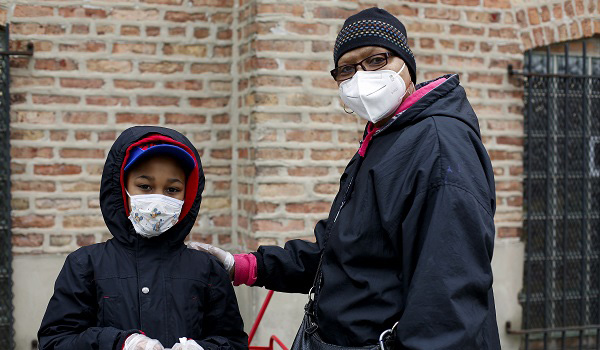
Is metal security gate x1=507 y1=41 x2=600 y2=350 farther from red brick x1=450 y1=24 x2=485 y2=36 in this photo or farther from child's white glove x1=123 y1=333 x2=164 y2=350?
child's white glove x1=123 y1=333 x2=164 y2=350

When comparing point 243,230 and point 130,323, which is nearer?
point 130,323

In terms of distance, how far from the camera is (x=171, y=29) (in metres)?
4.09

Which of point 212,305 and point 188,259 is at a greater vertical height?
point 188,259

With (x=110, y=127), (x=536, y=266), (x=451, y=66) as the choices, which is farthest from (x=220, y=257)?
(x=536, y=266)

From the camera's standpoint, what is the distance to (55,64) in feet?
12.8

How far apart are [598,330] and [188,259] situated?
141 inches

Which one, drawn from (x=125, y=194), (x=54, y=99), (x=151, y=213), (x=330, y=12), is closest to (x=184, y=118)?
(x=54, y=99)

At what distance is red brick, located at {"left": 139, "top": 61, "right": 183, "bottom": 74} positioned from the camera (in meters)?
4.04

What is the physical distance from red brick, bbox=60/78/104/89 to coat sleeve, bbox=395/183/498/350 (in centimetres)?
269

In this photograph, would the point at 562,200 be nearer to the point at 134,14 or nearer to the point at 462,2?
the point at 462,2

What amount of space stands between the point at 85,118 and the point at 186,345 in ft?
7.44

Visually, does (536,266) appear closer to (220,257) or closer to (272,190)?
(272,190)

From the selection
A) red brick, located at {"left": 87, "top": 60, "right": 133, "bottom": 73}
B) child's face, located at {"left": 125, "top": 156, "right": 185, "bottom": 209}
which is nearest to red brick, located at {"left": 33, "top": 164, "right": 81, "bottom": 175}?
red brick, located at {"left": 87, "top": 60, "right": 133, "bottom": 73}

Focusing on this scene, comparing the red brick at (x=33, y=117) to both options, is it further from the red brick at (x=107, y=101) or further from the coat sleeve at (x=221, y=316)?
the coat sleeve at (x=221, y=316)
